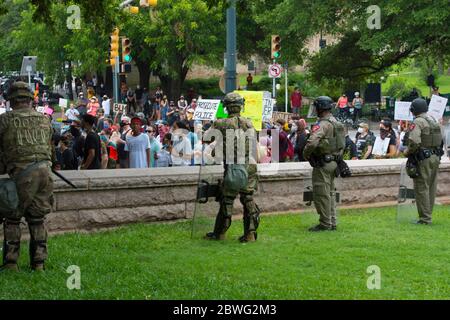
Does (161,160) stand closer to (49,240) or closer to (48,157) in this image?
(49,240)

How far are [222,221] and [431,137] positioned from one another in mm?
3395

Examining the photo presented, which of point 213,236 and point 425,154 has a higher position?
point 425,154

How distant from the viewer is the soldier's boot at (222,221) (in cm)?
996

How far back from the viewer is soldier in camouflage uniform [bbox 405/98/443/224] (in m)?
11.5

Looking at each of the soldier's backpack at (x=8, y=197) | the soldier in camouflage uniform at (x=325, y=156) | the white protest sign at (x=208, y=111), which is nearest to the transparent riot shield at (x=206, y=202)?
the soldier in camouflage uniform at (x=325, y=156)

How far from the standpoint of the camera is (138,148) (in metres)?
15.0

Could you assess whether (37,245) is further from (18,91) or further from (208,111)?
(208,111)

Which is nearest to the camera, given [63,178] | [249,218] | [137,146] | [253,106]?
[63,178]

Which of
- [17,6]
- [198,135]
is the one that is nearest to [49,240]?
[198,135]

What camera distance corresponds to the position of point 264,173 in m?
12.0

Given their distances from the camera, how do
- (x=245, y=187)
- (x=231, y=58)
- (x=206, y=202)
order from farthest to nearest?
(x=231, y=58) → (x=206, y=202) → (x=245, y=187)

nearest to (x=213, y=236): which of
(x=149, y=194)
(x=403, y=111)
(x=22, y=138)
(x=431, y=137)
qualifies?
(x=149, y=194)

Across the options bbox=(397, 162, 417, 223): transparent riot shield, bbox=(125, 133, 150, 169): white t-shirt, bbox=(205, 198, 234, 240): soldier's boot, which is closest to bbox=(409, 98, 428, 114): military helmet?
bbox=(397, 162, 417, 223): transparent riot shield

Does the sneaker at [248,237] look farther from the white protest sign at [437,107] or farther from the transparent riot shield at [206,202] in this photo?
the white protest sign at [437,107]
